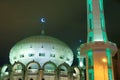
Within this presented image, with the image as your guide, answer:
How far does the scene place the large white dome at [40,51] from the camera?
2724 inches

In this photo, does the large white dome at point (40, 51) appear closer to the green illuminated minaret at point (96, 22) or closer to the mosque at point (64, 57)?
the mosque at point (64, 57)

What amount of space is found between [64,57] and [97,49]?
26779mm

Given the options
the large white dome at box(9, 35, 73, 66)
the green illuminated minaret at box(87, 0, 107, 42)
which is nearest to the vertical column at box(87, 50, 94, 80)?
the green illuminated minaret at box(87, 0, 107, 42)

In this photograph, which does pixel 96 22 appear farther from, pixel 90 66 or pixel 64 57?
pixel 64 57

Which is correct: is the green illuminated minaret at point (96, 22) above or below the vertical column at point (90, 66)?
above

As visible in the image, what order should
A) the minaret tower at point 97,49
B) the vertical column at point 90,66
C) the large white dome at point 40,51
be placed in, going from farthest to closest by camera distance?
the large white dome at point 40,51 → the vertical column at point 90,66 → the minaret tower at point 97,49

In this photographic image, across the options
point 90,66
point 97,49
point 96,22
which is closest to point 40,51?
point 96,22

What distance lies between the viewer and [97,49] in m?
44.7

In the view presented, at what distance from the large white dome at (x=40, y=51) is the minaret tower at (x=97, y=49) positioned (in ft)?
74.4

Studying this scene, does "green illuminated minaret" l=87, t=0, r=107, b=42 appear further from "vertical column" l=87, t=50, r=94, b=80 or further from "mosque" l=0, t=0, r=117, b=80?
"vertical column" l=87, t=50, r=94, b=80

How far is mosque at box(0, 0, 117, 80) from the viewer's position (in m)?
44.2

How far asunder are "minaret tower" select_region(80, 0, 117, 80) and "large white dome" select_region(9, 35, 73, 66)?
74.4 feet

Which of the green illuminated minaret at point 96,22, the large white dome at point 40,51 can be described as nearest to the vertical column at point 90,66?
the green illuminated minaret at point 96,22

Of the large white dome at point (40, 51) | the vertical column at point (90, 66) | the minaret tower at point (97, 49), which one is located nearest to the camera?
the minaret tower at point (97, 49)
